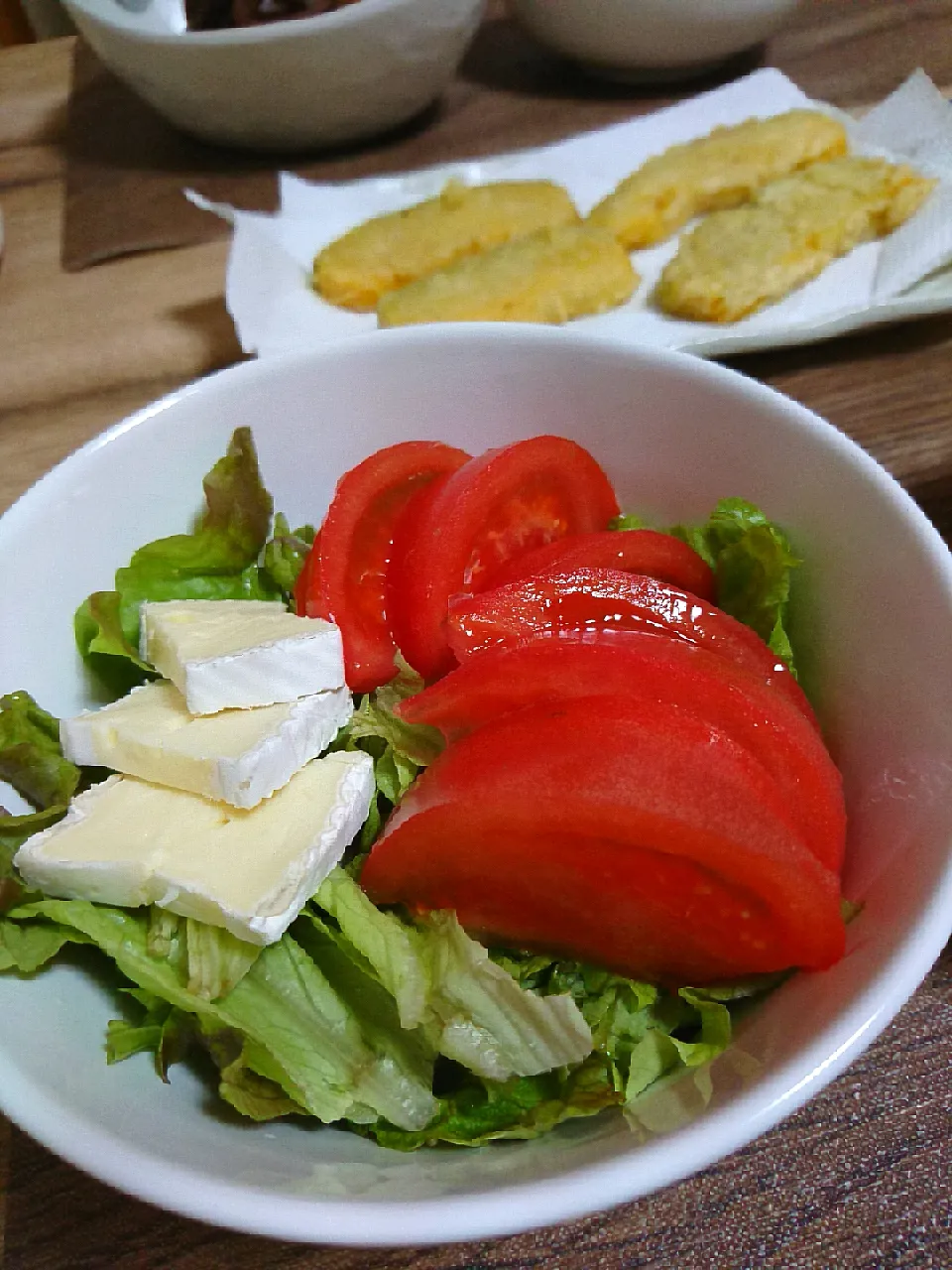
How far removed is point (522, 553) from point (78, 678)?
51 cm

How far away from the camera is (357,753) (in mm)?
961

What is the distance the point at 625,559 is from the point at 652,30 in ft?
6.40

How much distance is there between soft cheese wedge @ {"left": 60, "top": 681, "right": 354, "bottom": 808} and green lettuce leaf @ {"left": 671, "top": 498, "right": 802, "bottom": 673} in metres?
0.44

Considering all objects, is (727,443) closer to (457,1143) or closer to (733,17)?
(457,1143)

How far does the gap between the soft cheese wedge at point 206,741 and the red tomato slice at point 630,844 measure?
0.43 feet

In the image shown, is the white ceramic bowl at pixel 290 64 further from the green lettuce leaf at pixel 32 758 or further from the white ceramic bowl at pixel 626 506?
the green lettuce leaf at pixel 32 758

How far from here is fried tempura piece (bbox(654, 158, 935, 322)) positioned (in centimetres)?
182

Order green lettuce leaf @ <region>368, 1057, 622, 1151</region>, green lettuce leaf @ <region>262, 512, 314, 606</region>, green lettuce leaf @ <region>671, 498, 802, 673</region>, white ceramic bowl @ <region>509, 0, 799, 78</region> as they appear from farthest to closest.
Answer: white ceramic bowl @ <region>509, 0, 799, 78</region>, green lettuce leaf @ <region>262, 512, 314, 606</region>, green lettuce leaf @ <region>671, 498, 802, 673</region>, green lettuce leaf @ <region>368, 1057, 622, 1151</region>

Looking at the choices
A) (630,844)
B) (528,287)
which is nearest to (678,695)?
(630,844)

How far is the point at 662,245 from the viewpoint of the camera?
2.10m

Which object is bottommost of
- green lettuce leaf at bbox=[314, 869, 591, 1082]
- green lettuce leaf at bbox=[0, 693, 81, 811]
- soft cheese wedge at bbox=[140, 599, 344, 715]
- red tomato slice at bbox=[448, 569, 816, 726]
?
green lettuce leaf at bbox=[314, 869, 591, 1082]

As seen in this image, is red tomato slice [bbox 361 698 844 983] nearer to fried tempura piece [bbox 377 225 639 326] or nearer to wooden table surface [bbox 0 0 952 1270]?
wooden table surface [bbox 0 0 952 1270]

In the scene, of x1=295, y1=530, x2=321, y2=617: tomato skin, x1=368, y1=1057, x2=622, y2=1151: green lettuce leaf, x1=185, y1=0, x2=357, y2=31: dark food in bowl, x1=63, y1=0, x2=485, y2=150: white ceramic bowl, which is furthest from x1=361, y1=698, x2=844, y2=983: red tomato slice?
x1=185, y1=0, x2=357, y2=31: dark food in bowl

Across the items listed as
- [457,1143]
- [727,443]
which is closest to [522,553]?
[727,443]
